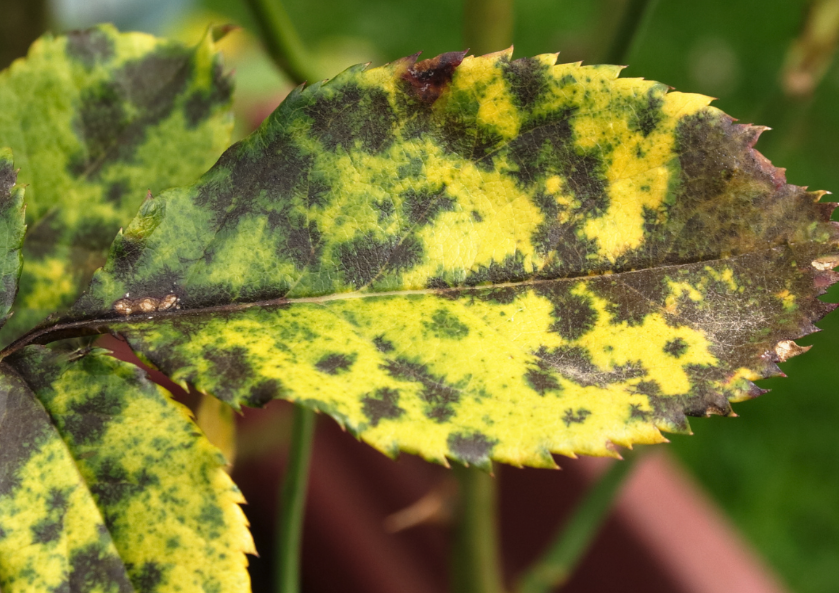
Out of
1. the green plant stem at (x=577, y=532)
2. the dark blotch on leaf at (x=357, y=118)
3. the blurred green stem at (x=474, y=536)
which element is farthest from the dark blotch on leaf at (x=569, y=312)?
the green plant stem at (x=577, y=532)

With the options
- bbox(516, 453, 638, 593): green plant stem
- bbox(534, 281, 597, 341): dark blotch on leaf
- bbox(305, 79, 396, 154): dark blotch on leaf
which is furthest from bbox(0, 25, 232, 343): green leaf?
bbox(516, 453, 638, 593): green plant stem

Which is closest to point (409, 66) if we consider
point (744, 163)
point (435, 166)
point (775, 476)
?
point (435, 166)

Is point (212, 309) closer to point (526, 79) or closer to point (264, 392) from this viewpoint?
point (264, 392)

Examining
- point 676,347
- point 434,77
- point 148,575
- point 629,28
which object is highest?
point 629,28

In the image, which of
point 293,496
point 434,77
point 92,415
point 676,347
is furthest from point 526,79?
point 293,496

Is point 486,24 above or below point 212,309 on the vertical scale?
above

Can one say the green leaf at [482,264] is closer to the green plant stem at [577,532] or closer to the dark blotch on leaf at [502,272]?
the dark blotch on leaf at [502,272]

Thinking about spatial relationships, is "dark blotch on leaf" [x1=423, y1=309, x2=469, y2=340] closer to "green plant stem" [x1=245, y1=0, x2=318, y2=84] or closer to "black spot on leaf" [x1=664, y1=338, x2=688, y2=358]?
"black spot on leaf" [x1=664, y1=338, x2=688, y2=358]
